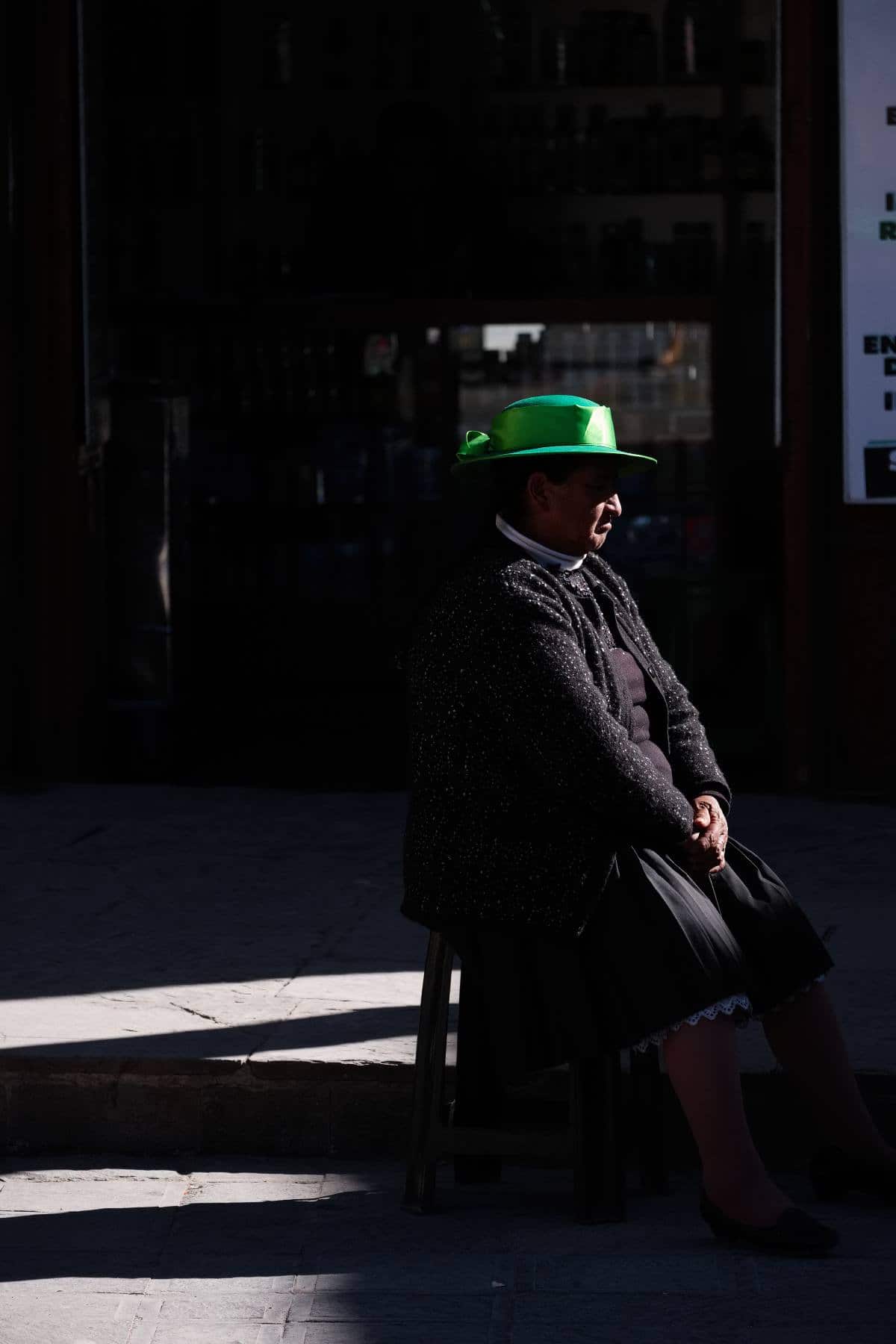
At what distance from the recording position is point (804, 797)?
28.3 feet

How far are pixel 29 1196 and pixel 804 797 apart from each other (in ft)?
14.4

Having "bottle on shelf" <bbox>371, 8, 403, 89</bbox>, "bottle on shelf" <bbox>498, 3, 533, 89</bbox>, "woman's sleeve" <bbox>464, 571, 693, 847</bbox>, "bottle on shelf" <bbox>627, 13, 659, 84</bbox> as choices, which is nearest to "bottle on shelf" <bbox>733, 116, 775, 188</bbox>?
"bottle on shelf" <bbox>627, 13, 659, 84</bbox>

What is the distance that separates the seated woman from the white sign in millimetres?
3699

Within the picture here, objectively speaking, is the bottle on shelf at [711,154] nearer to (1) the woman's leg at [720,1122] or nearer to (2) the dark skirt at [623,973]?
(2) the dark skirt at [623,973]

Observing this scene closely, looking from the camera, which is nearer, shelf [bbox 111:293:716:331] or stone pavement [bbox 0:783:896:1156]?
stone pavement [bbox 0:783:896:1156]

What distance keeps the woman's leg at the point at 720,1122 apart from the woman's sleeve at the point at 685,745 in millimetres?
599

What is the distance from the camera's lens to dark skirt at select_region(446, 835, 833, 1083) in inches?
172

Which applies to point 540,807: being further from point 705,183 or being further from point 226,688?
point 226,688

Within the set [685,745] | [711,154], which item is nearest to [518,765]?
[685,745]

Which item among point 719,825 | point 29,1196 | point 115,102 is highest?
point 115,102

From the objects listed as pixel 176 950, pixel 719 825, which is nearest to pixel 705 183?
pixel 176 950

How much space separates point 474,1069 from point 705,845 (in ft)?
2.12

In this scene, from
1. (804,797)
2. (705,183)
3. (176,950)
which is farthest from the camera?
(705,183)

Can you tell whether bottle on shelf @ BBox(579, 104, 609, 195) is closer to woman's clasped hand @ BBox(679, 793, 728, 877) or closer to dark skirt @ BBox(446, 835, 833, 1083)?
woman's clasped hand @ BBox(679, 793, 728, 877)
